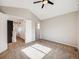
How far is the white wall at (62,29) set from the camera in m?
4.51

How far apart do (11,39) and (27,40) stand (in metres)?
1.50

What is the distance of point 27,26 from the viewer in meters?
5.34

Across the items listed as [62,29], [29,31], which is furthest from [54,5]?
[29,31]

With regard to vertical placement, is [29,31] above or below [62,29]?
below

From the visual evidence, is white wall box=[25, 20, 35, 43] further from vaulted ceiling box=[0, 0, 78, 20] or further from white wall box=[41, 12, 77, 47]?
white wall box=[41, 12, 77, 47]

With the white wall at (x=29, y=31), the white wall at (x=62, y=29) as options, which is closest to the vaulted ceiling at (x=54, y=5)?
the white wall at (x=62, y=29)

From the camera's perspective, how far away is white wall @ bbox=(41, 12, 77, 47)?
451 centimetres

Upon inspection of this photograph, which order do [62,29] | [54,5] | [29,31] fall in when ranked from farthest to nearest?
1. [29,31]
2. [62,29]
3. [54,5]

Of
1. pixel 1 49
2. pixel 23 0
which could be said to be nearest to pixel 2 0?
pixel 23 0

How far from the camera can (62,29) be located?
5.09 metres

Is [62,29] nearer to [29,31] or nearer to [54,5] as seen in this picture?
[54,5]

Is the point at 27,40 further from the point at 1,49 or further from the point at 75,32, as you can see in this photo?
the point at 75,32

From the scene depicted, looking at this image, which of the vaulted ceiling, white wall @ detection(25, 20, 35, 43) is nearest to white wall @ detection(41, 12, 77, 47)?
the vaulted ceiling

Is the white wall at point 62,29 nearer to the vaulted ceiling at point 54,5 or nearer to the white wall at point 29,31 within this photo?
the vaulted ceiling at point 54,5
